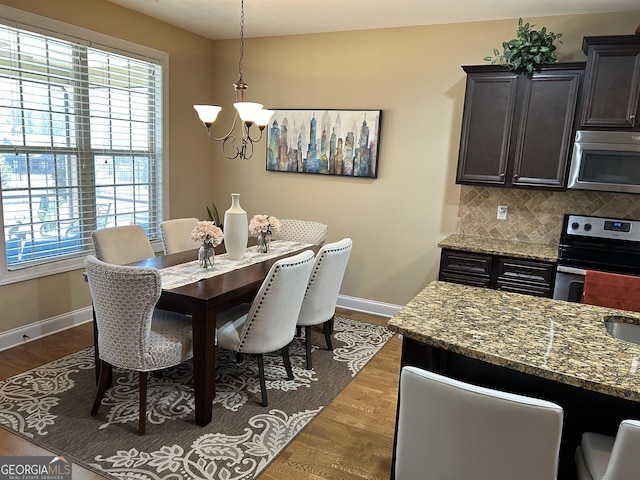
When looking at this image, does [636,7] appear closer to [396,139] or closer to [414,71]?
[414,71]

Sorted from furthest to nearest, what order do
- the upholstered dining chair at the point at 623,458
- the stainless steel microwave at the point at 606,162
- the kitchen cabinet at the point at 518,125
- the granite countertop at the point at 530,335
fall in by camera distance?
the kitchen cabinet at the point at 518,125 < the stainless steel microwave at the point at 606,162 < the granite countertop at the point at 530,335 < the upholstered dining chair at the point at 623,458

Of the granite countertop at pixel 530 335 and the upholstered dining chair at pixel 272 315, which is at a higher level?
the granite countertop at pixel 530 335

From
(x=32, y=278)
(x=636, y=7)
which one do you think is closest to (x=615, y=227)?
(x=636, y=7)

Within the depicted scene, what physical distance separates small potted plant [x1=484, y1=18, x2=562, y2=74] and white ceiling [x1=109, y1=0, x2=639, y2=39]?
0.72 ft

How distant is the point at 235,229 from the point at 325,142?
5.74 feet

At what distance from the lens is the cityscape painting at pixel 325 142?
4.28m

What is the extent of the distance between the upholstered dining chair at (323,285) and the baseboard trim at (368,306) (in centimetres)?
126

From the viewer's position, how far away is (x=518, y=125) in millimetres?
3441

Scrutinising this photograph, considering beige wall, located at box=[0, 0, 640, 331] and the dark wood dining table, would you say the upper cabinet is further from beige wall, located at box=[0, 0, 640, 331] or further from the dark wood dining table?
the dark wood dining table

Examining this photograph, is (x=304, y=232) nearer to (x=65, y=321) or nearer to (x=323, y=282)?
(x=323, y=282)

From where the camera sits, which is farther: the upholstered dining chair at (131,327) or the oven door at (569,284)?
the oven door at (569,284)

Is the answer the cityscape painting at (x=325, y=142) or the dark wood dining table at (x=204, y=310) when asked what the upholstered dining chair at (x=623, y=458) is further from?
the cityscape painting at (x=325, y=142)

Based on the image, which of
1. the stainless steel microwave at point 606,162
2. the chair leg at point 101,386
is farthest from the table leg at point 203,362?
the stainless steel microwave at point 606,162

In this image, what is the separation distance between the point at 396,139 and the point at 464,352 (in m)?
A: 3.00
